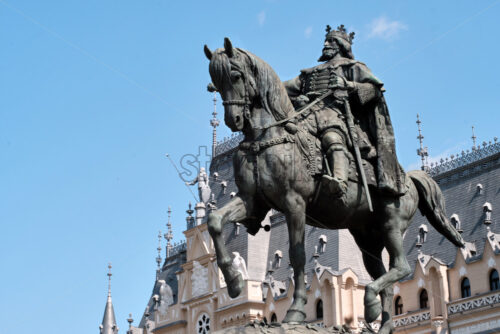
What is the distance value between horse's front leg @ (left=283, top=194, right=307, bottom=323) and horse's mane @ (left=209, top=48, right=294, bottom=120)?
1.26 metres

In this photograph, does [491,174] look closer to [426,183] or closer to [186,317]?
[186,317]

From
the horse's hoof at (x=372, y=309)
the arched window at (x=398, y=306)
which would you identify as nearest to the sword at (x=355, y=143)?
the horse's hoof at (x=372, y=309)

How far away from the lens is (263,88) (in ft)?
40.2

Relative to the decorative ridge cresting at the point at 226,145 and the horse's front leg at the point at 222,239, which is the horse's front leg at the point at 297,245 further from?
the decorative ridge cresting at the point at 226,145

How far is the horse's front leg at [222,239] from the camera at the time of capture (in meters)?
11.5

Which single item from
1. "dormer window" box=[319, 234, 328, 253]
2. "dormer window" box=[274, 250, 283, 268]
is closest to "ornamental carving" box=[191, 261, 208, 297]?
"dormer window" box=[274, 250, 283, 268]

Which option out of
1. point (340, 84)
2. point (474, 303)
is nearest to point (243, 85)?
point (340, 84)

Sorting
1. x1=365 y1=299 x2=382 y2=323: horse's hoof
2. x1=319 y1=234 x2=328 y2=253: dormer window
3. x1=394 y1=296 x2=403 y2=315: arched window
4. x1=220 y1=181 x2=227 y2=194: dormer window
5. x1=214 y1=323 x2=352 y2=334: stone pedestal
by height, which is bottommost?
x1=214 y1=323 x2=352 y2=334: stone pedestal

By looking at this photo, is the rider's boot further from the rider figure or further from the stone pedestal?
the stone pedestal

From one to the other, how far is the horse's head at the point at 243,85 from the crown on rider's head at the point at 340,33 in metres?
1.88

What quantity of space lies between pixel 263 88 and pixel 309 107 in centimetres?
81

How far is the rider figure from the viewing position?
40.8 ft

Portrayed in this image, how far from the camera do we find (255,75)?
40.4 ft

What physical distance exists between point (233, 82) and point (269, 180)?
1.42m
